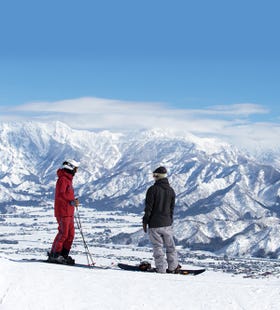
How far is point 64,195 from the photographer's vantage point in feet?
61.1

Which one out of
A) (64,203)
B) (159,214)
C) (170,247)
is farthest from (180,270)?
(64,203)

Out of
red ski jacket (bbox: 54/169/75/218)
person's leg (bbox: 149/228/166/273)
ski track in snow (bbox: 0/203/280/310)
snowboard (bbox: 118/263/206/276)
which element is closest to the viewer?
ski track in snow (bbox: 0/203/280/310)

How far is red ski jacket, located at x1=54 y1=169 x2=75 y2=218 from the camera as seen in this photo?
1867 cm

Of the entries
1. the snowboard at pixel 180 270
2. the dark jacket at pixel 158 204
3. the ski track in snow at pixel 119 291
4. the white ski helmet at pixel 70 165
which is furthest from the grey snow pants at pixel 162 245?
the white ski helmet at pixel 70 165

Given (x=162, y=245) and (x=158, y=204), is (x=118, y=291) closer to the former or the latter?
(x=162, y=245)

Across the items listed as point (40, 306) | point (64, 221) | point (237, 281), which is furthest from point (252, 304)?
point (64, 221)

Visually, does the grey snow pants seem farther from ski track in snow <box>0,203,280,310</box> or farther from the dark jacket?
ski track in snow <box>0,203,280,310</box>

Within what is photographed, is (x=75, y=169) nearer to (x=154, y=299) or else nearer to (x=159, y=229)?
(x=159, y=229)

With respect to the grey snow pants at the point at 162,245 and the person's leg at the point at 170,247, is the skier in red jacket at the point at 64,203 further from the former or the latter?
the person's leg at the point at 170,247

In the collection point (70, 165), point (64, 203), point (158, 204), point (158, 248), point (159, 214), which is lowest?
point (158, 248)

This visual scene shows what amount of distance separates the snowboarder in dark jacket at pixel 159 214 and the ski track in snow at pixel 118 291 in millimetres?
1297

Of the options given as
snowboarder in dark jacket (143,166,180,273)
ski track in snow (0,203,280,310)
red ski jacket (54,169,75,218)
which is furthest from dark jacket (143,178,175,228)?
red ski jacket (54,169,75,218)

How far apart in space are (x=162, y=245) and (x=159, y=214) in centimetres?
107

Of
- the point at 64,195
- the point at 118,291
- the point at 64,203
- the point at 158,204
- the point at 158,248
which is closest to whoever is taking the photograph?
the point at 118,291
